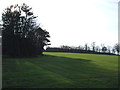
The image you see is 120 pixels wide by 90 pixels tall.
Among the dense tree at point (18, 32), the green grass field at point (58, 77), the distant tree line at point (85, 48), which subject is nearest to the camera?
the green grass field at point (58, 77)

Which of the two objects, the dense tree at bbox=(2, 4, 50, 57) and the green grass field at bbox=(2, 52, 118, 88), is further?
Result: the dense tree at bbox=(2, 4, 50, 57)

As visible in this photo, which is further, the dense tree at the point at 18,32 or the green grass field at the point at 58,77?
the dense tree at the point at 18,32

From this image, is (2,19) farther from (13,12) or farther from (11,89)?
(11,89)

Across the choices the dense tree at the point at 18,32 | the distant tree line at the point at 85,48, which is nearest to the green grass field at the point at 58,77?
the dense tree at the point at 18,32

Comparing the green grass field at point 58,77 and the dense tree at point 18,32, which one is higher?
the dense tree at point 18,32

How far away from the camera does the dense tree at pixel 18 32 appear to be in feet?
81.5

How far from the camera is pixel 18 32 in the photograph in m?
26.8

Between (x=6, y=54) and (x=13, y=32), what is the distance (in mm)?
4606

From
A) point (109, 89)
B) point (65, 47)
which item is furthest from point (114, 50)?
point (109, 89)

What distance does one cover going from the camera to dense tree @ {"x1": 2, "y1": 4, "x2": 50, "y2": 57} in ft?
81.5

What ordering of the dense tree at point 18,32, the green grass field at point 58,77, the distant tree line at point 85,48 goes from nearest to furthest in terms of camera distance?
the green grass field at point 58,77, the dense tree at point 18,32, the distant tree line at point 85,48

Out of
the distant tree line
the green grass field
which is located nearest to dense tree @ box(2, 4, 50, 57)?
the green grass field

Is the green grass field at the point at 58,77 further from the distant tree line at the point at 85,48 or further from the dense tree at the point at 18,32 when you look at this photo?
the distant tree line at the point at 85,48

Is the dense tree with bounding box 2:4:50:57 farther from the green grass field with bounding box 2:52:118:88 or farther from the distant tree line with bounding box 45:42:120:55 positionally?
the distant tree line with bounding box 45:42:120:55
